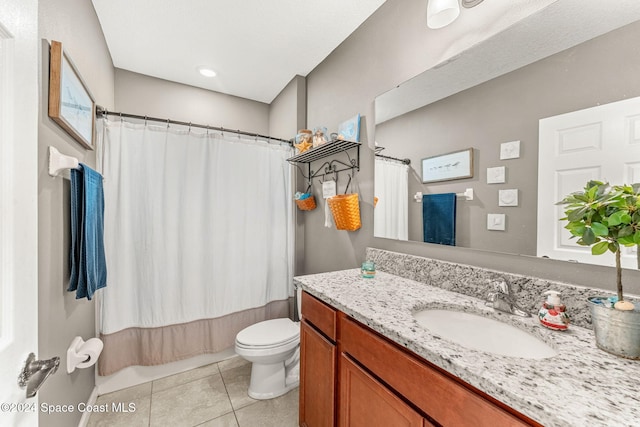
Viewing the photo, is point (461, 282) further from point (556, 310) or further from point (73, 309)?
point (73, 309)

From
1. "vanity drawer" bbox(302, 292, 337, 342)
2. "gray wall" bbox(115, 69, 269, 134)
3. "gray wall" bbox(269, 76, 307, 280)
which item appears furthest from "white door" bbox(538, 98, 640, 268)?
"gray wall" bbox(115, 69, 269, 134)

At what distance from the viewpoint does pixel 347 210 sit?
1707 millimetres

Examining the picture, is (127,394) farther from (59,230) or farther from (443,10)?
(443,10)

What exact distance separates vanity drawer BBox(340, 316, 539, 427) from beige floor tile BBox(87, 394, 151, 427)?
1.51 meters

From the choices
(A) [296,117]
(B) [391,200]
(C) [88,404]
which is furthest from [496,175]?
(C) [88,404]

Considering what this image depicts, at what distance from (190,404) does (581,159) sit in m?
2.39

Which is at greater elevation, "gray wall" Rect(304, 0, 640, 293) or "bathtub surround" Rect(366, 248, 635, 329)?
"gray wall" Rect(304, 0, 640, 293)

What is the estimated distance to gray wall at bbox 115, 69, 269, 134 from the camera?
2322 millimetres

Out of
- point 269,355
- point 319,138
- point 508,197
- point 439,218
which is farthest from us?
point 319,138

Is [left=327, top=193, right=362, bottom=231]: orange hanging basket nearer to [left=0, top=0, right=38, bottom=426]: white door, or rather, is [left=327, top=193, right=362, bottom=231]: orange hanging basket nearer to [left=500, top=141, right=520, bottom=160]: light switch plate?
[left=500, top=141, right=520, bottom=160]: light switch plate

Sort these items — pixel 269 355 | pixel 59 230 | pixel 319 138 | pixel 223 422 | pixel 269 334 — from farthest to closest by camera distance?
1. pixel 319 138
2. pixel 269 334
3. pixel 269 355
4. pixel 223 422
5. pixel 59 230

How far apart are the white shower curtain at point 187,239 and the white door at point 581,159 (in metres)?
1.85

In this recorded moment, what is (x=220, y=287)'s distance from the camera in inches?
84.0

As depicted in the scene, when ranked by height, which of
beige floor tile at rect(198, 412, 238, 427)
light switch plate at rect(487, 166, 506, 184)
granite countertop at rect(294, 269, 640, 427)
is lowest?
beige floor tile at rect(198, 412, 238, 427)
